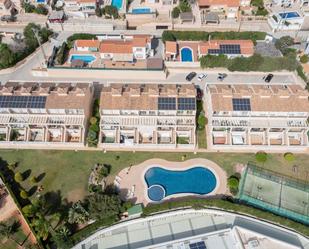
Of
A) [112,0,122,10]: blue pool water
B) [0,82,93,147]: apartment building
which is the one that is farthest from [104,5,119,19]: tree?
[0,82,93,147]: apartment building

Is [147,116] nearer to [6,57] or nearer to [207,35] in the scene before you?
[207,35]

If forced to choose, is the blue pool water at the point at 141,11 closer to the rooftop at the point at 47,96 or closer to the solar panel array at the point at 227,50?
the solar panel array at the point at 227,50

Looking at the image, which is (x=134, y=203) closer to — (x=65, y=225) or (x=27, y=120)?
(x=65, y=225)

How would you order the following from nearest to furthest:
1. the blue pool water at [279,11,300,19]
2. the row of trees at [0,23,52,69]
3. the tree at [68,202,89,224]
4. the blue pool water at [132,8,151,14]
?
the tree at [68,202,89,224] < the row of trees at [0,23,52,69] < the blue pool water at [279,11,300,19] < the blue pool water at [132,8,151,14]

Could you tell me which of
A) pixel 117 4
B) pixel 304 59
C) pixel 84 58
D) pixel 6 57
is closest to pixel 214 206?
pixel 304 59

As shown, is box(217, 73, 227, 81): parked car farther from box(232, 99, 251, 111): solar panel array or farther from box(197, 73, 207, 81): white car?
box(232, 99, 251, 111): solar panel array

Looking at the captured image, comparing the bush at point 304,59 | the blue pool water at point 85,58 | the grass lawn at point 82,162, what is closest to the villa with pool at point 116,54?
the blue pool water at point 85,58
